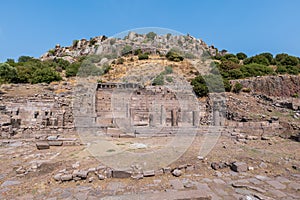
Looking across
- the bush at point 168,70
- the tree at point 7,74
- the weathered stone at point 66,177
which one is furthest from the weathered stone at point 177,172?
the tree at point 7,74

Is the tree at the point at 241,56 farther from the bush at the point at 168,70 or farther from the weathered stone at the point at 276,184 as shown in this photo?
the weathered stone at the point at 276,184

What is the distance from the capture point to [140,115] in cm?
1883

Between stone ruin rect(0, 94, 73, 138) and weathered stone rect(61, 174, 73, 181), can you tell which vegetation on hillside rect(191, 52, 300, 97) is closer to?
stone ruin rect(0, 94, 73, 138)

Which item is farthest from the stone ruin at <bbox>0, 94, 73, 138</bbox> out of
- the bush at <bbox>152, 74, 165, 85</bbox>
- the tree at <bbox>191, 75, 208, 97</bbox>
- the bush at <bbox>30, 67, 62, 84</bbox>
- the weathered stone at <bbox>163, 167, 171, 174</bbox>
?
the tree at <bbox>191, 75, 208, 97</bbox>

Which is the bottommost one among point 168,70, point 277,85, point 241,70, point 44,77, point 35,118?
point 35,118

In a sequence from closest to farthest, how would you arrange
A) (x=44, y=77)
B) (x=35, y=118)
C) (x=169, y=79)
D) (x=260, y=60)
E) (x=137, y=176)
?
(x=137, y=176), (x=35, y=118), (x=44, y=77), (x=169, y=79), (x=260, y=60)

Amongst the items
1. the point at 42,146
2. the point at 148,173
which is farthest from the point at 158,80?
the point at 148,173

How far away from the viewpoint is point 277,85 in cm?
2498

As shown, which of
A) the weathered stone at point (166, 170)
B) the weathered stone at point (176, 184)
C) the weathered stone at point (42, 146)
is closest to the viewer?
the weathered stone at point (176, 184)

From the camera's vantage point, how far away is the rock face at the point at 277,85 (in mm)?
24534

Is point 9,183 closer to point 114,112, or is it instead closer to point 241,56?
point 114,112

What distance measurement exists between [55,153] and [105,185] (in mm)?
3848

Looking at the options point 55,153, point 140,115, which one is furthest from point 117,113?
point 55,153

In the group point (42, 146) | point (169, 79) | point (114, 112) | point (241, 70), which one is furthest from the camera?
point (241, 70)
